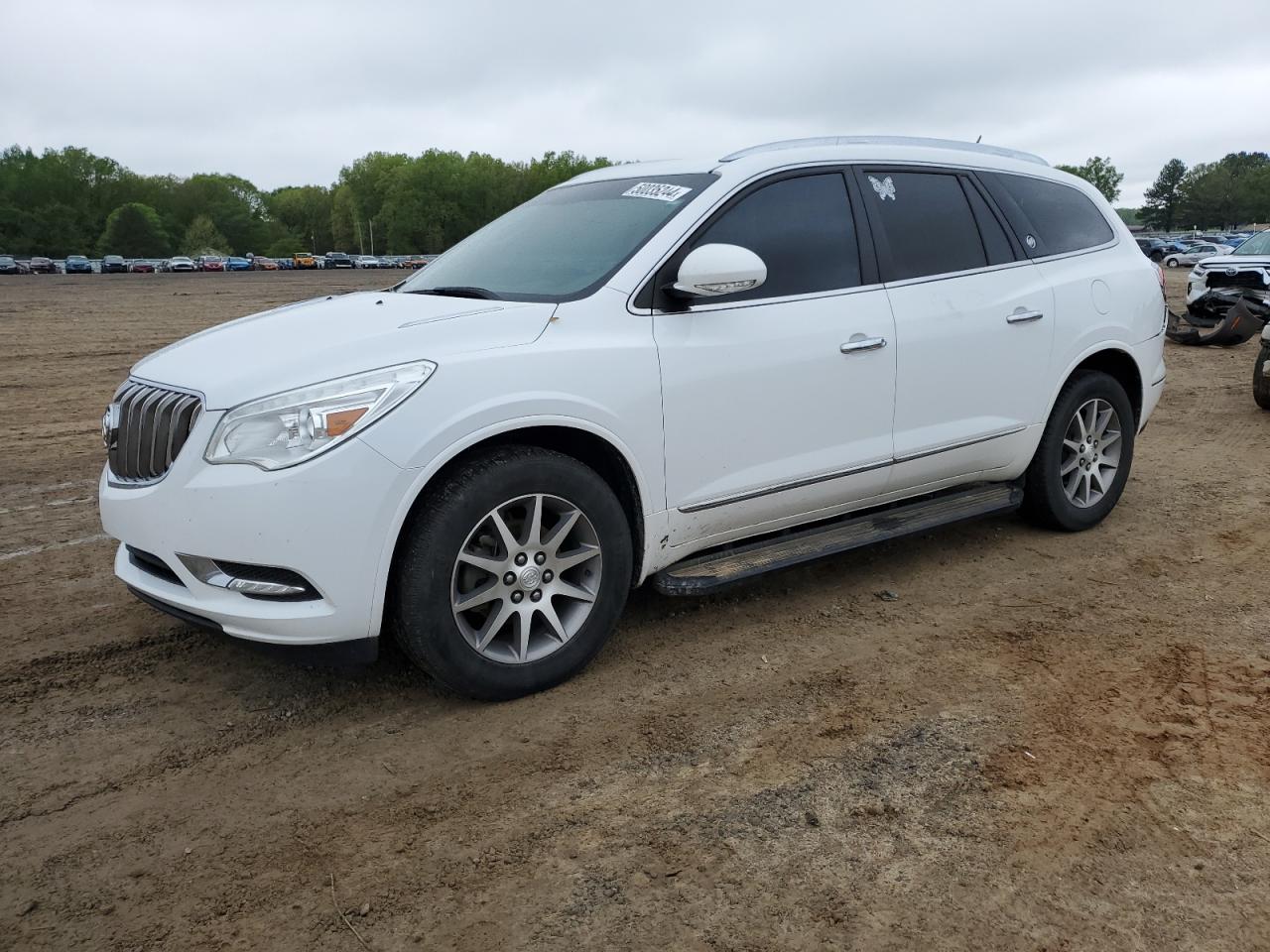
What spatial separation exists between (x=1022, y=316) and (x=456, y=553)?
3.03m

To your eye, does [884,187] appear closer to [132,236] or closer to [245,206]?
[132,236]

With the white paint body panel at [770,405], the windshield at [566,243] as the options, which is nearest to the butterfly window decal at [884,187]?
the white paint body panel at [770,405]

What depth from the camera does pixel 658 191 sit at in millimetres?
4375

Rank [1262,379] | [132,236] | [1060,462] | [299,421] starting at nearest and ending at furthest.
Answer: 1. [299,421]
2. [1060,462]
3. [1262,379]
4. [132,236]

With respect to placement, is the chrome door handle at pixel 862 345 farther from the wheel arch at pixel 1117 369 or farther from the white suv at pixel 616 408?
the wheel arch at pixel 1117 369

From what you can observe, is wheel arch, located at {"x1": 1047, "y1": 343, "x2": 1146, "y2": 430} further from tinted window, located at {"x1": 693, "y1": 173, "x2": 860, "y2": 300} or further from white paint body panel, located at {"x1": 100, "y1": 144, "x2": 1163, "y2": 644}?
tinted window, located at {"x1": 693, "y1": 173, "x2": 860, "y2": 300}

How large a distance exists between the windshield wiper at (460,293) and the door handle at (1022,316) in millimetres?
2449

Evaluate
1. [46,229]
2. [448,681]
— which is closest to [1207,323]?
[448,681]

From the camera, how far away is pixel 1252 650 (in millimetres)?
4070

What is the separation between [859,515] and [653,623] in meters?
1.10

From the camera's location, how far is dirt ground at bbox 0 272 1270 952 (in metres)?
2.55

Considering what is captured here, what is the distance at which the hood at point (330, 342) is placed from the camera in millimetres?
3395

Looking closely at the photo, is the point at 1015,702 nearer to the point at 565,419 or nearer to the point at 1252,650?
the point at 1252,650

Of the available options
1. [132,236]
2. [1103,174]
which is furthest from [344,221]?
[1103,174]
